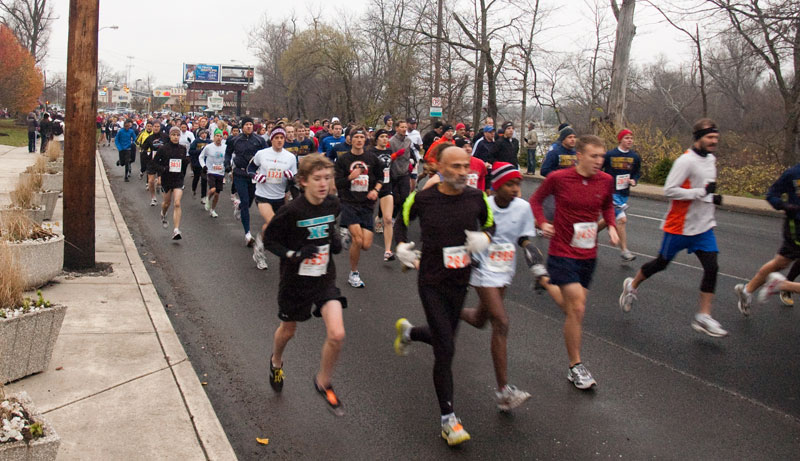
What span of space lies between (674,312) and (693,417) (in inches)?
109

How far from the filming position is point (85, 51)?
26.6 feet

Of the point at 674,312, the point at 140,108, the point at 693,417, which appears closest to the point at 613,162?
the point at 674,312

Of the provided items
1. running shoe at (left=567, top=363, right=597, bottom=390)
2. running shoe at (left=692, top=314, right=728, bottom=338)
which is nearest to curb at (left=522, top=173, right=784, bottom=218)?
running shoe at (left=692, top=314, right=728, bottom=338)

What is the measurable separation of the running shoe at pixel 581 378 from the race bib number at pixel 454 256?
143 centimetres

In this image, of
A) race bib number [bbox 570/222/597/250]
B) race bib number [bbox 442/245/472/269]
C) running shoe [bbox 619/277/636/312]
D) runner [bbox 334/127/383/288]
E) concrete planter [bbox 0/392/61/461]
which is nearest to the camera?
concrete planter [bbox 0/392/61/461]

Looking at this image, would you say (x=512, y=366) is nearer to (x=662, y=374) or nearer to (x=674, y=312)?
(x=662, y=374)

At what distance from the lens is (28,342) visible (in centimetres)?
477

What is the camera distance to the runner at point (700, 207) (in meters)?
6.31

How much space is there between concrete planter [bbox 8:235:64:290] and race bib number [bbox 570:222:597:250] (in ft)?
17.0

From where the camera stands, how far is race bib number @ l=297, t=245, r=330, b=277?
15.4ft

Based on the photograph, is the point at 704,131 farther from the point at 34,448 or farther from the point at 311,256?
the point at 34,448

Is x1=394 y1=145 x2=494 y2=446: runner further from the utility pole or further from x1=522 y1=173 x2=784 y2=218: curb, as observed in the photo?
x1=522 y1=173 x2=784 y2=218: curb

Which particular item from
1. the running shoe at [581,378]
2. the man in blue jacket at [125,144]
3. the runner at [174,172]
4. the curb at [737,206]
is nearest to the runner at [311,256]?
the running shoe at [581,378]

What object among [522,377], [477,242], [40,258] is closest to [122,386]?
[477,242]
